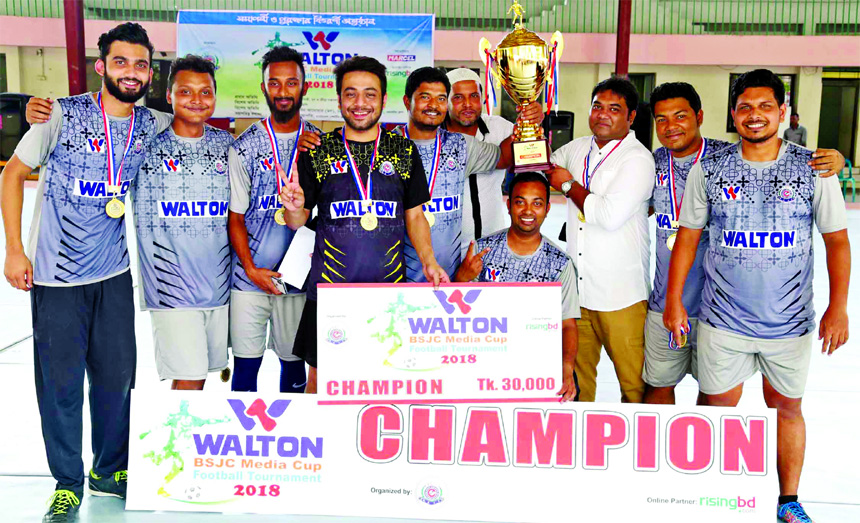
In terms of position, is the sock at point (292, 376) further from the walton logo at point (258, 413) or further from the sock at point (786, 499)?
the sock at point (786, 499)

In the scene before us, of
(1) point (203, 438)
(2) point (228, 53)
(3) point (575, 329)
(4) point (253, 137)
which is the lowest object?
(1) point (203, 438)

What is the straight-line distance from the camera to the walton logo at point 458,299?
3.02m

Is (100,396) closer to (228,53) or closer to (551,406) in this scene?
(551,406)

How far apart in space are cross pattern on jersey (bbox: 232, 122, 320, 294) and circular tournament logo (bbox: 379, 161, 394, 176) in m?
0.38

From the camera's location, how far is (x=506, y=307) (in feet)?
9.93

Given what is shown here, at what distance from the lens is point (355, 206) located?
122 inches

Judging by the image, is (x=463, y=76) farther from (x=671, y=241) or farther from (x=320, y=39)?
(x=320, y=39)

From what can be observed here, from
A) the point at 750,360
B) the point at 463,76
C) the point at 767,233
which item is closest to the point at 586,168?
the point at 463,76

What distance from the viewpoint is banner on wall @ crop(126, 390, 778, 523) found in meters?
3.01

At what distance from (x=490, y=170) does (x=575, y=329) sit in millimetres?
914

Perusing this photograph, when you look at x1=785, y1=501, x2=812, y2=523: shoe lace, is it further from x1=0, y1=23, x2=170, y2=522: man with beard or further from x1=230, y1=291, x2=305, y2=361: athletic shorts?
x1=0, y1=23, x2=170, y2=522: man with beard

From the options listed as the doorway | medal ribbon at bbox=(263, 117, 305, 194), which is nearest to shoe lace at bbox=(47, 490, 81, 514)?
medal ribbon at bbox=(263, 117, 305, 194)

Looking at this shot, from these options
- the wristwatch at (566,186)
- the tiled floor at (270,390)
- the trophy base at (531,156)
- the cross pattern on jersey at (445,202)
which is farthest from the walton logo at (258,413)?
the wristwatch at (566,186)

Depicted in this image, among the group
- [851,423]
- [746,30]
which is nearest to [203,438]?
[851,423]
